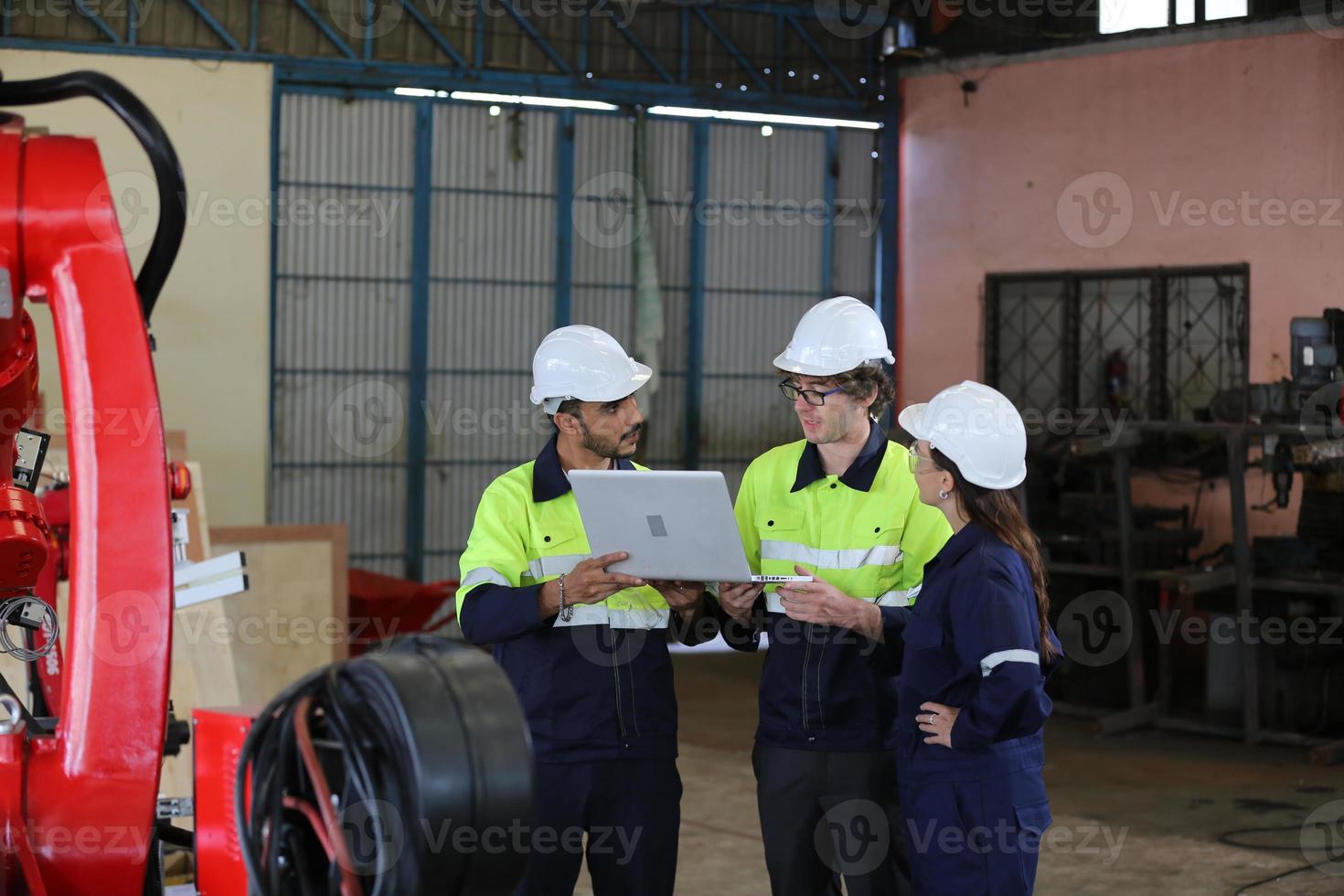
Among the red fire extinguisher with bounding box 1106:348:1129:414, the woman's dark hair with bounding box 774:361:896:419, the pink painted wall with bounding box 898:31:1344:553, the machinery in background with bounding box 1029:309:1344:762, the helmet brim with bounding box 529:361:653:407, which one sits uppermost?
the pink painted wall with bounding box 898:31:1344:553

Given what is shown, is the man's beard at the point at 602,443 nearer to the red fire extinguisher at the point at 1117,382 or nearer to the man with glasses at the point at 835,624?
the man with glasses at the point at 835,624

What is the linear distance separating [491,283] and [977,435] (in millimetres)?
7737

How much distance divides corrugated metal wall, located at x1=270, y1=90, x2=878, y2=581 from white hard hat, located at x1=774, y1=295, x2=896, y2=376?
704 centimetres

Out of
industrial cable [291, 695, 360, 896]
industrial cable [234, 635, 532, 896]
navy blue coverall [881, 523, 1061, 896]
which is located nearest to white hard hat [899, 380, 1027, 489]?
navy blue coverall [881, 523, 1061, 896]

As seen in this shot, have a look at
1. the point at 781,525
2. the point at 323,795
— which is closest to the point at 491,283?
the point at 781,525

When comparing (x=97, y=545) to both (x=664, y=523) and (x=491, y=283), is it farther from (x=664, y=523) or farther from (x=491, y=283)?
(x=491, y=283)

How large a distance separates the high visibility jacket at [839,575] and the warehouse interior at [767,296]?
2280mm

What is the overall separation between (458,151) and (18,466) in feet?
26.0

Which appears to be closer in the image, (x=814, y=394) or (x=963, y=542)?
(x=963, y=542)

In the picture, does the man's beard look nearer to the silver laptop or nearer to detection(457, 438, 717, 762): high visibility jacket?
detection(457, 438, 717, 762): high visibility jacket

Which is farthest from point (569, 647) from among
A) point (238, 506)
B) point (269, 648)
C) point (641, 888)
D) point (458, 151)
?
point (458, 151)

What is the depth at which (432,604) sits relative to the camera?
8.75 m

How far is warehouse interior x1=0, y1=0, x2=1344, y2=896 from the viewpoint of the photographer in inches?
287

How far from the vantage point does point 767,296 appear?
36.6 ft
